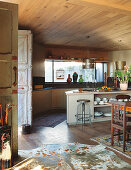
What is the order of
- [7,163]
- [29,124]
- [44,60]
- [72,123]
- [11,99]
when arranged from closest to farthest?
[7,163] → [11,99] → [29,124] → [72,123] → [44,60]

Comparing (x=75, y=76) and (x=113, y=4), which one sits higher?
(x=113, y=4)

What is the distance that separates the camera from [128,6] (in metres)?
4.06

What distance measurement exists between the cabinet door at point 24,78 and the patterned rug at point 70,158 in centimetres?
132

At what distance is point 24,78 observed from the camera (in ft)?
15.9

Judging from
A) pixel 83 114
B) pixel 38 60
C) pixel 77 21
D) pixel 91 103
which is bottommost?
Answer: pixel 83 114

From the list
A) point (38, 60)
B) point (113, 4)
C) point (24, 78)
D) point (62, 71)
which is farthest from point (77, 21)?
point (62, 71)

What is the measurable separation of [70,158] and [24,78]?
7.95ft

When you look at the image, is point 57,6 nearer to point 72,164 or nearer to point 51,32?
point 51,32

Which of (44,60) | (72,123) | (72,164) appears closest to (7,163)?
(72,164)

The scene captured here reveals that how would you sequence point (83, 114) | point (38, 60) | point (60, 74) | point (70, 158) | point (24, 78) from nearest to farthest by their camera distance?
point (70, 158) < point (24, 78) < point (83, 114) < point (38, 60) < point (60, 74)

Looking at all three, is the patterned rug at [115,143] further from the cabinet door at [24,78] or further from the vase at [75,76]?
the vase at [75,76]

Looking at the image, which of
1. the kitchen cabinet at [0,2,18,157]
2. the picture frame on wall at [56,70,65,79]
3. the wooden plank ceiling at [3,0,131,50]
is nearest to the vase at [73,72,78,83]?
the picture frame on wall at [56,70,65,79]

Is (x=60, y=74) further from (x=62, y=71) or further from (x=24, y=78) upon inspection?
(x=24, y=78)

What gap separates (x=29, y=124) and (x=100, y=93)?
229 centimetres
